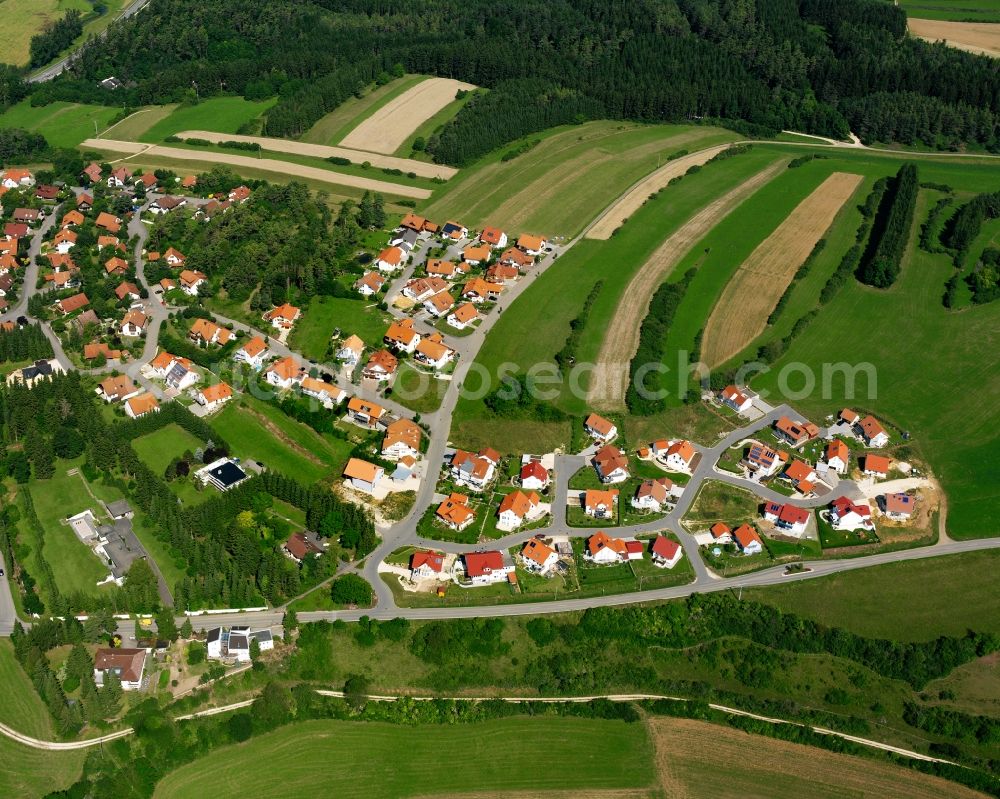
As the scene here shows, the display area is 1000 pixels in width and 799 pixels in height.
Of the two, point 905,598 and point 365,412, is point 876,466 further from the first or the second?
point 365,412

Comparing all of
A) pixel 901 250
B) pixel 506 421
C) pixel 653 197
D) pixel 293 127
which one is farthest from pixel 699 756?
pixel 293 127

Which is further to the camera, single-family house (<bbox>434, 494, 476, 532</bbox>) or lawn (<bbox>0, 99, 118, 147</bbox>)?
lawn (<bbox>0, 99, 118, 147</bbox>)

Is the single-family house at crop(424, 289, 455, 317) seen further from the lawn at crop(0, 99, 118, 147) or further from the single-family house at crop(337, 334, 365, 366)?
the lawn at crop(0, 99, 118, 147)

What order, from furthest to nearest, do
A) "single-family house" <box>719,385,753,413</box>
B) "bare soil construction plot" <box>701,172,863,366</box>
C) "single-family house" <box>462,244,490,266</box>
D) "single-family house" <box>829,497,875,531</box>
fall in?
"single-family house" <box>462,244,490,266</box>
"bare soil construction plot" <box>701,172,863,366</box>
"single-family house" <box>719,385,753,413</box>
"single-family house" <box>829,497,875,531</box>

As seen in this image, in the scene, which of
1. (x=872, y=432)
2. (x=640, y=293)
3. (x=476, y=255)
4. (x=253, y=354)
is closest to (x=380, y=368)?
(x=253, y=354)

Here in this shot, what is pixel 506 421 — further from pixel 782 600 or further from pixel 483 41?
pixel 483 41

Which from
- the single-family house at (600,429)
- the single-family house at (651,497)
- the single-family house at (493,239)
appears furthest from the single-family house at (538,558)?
the single-family house at (493,239)

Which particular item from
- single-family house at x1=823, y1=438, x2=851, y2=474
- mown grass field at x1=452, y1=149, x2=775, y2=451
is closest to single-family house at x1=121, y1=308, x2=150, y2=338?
mown grass field at x1=452, y1=149, x2=775, y2=451

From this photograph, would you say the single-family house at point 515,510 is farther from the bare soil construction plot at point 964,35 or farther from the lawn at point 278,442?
the bare soil construction plot at point 964,35
